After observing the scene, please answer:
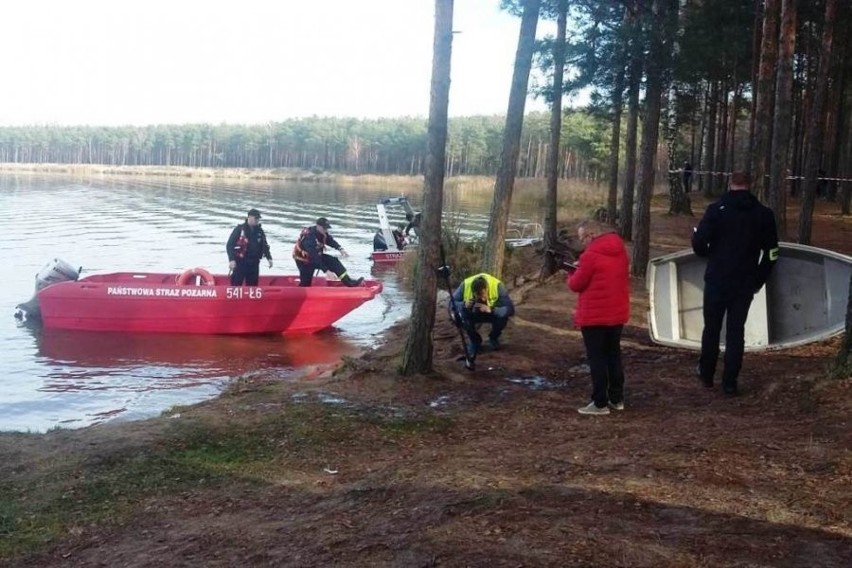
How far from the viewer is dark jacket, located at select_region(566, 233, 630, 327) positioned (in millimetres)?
6445

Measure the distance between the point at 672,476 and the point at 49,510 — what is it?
11.9 ft

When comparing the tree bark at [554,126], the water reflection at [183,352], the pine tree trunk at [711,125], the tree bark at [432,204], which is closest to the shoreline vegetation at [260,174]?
the pine tree trunk at [711,125]

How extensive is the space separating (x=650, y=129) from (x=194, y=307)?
8.55 metres

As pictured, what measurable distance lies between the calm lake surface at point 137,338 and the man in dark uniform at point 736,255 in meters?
6.39

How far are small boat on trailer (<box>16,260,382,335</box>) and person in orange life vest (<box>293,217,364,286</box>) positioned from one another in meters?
0.46

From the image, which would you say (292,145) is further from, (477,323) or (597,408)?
(597,408)

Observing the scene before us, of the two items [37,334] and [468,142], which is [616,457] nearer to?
[37,334]

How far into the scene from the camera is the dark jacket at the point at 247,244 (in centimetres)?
1468

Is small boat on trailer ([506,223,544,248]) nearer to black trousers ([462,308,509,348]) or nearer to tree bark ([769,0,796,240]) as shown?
tree bark ([769,0,796,240])

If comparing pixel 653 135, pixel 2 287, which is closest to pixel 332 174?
pixel 2 287

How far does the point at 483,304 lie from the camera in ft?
31.7

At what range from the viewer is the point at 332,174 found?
11906 cm

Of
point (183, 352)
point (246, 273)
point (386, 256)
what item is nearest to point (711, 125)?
point (386, 256)

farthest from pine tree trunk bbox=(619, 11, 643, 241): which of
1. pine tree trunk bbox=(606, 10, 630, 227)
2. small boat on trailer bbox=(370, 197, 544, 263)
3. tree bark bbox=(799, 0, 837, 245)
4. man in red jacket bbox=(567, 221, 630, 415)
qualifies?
man in red jacket bbox=(567, 221, 630, 415)
